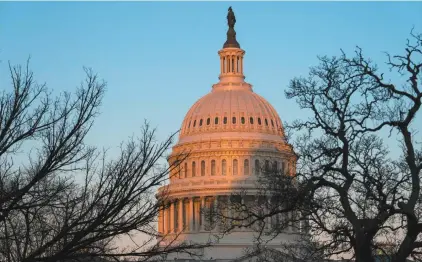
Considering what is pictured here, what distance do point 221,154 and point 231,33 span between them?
22721 mm

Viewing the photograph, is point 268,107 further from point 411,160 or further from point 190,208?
point 411,160

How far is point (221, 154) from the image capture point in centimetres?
14300

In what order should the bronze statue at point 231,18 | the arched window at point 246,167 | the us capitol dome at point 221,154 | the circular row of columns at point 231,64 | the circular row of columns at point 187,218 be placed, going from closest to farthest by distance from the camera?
the us capitol dome at point 221,154 → the circular row of columns at point 187,218 → the arched window at point 246,167 → the circular row of columns at point 231,64 → the bronze statue at point 231,18

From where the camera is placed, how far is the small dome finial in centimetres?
15320

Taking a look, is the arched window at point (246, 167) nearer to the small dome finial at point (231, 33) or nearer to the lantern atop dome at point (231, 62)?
the lantern atop dome at point (231, 62)

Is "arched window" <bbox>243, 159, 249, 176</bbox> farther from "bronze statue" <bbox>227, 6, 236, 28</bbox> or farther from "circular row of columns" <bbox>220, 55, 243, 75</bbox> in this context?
"bronze statue" <bbox>227, 6, 236, 28</bbox>

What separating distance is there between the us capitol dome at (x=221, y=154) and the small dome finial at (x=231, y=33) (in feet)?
6.95

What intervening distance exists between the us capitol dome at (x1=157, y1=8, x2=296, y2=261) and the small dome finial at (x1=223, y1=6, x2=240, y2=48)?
2119 mm

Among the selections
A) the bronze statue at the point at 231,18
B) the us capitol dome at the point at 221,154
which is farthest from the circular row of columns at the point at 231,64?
the bronze statue at the point at 231,18

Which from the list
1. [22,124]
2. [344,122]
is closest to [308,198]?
[344,122]

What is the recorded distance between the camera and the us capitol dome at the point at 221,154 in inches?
5359

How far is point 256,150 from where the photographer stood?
141 metres

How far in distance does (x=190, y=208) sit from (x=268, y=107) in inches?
822

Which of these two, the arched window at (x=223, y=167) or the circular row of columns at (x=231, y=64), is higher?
the circular row of columns at (x=231, y=64)
